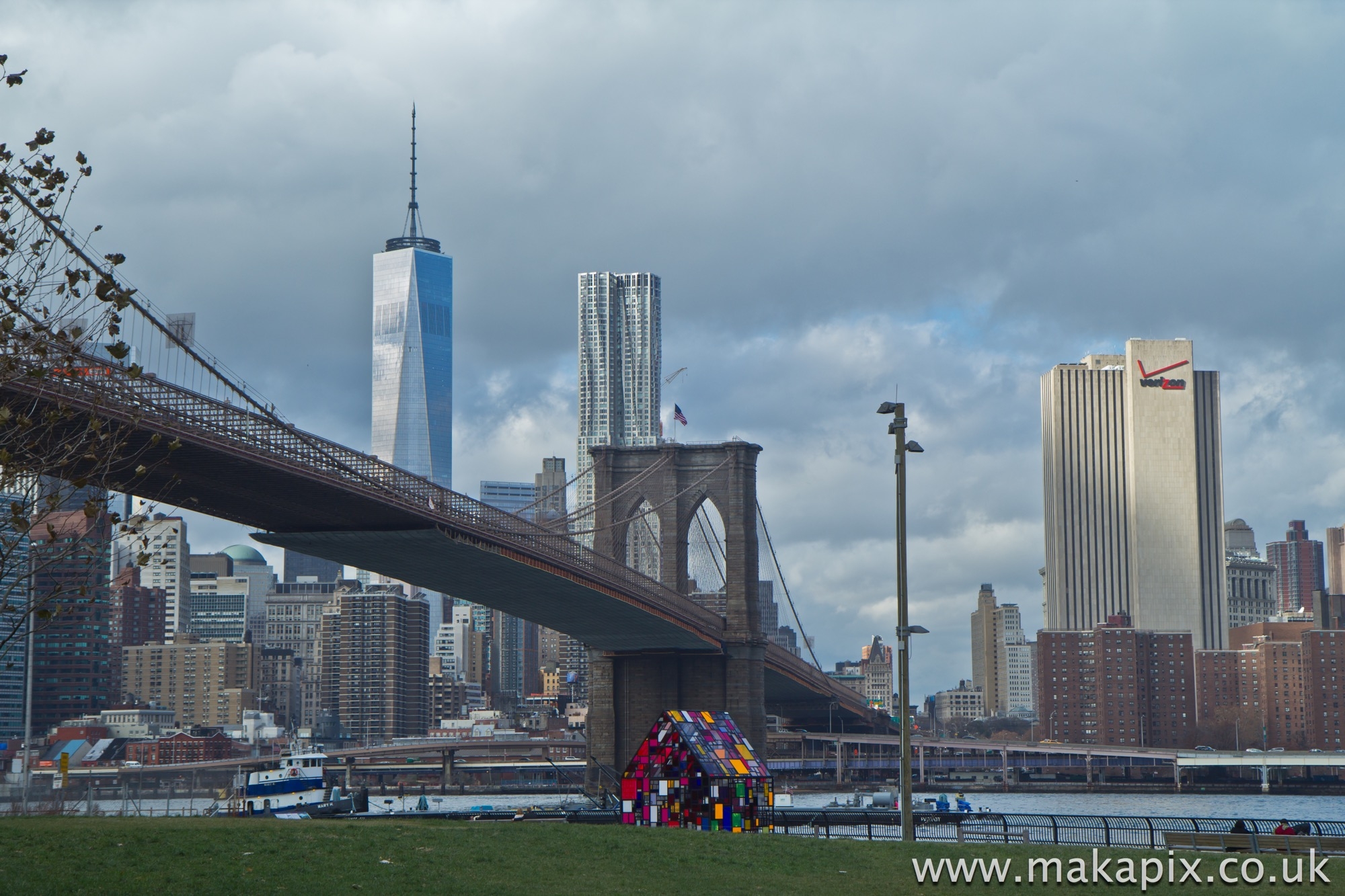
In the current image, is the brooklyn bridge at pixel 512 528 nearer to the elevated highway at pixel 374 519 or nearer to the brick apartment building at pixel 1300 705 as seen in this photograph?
the elevated highway at pixel 374 519

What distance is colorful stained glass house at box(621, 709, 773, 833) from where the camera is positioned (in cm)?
3253

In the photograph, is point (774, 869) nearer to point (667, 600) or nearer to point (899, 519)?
point (899, 519)

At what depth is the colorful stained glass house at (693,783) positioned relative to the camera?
32531 millimetres

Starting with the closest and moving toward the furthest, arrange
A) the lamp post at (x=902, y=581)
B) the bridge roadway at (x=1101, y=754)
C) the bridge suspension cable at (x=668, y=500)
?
1. the lamp post at (x=902, y=581)
2. the bridge suspension cable at (x=668, y=500)
3. the bridge roadway at (x=1101, y=754)

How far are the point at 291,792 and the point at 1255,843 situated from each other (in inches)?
1968

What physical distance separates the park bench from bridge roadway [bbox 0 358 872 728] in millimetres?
18091

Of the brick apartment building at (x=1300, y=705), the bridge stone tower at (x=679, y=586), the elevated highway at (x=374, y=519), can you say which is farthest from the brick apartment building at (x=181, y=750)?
the brick apartment building at (x=1300, y=705)

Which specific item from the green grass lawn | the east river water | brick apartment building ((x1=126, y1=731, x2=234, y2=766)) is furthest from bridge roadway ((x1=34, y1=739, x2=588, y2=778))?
the green grass lawn

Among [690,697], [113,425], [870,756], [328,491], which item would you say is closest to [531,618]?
[690,697]

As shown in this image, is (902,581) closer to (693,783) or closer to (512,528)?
(693,783)

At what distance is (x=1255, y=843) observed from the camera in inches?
1029

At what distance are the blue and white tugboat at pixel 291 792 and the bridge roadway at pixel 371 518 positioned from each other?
981 centimetres

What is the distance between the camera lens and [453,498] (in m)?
60.5

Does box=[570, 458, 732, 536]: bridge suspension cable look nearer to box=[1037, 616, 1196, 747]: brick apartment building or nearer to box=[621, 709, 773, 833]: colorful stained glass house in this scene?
box=[621, 709, 773, 833]: colorful stained glass house
